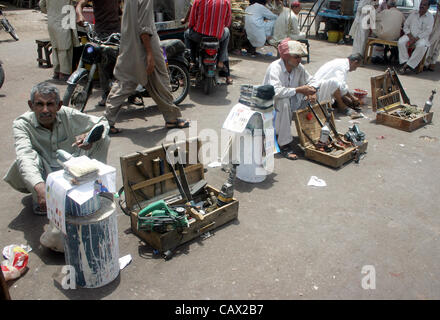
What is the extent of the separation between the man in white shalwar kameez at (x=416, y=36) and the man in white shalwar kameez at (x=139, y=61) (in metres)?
7.88

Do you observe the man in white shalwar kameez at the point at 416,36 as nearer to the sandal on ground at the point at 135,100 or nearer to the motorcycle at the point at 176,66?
the motorcycle at the point at 176,66

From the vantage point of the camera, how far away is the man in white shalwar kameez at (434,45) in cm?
1040

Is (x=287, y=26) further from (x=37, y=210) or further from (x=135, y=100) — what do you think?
(x=37, y=210)

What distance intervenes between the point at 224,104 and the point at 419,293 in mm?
4914

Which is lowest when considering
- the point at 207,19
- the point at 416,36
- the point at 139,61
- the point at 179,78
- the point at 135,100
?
the point at 135,100

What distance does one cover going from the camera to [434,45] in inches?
421

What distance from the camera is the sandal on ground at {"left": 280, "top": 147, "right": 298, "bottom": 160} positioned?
5090 millimetres

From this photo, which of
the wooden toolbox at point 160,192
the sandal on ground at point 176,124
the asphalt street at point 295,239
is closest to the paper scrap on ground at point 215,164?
the asphalt street at point 295,239

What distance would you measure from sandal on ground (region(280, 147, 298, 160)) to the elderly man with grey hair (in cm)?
262

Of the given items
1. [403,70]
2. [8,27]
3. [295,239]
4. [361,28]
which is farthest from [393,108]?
[8,27]

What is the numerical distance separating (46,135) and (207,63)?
13.6ft

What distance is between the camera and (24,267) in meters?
2.83

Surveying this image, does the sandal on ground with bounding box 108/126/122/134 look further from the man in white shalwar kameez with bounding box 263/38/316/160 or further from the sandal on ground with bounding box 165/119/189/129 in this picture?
the man in white shalwar kameez with bounding box 263/38/316/160

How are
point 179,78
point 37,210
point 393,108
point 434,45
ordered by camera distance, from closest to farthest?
point 37,210, point 179,78, point 393,108, point 434,45
